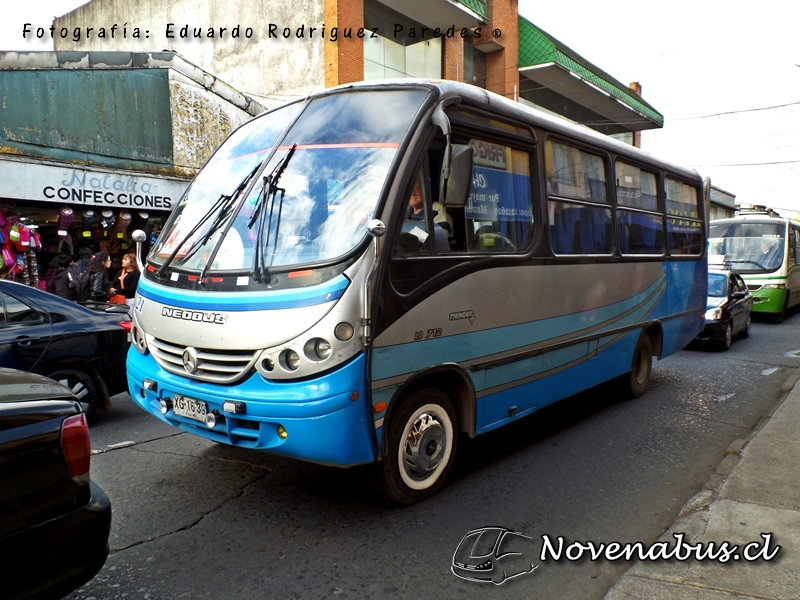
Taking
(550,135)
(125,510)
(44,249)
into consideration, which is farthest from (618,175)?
(44,249)

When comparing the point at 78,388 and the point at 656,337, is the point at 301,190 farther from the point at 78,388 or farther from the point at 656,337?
the point at 656,337

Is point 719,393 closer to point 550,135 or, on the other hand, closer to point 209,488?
point 550,135

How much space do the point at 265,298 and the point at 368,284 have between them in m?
0.60

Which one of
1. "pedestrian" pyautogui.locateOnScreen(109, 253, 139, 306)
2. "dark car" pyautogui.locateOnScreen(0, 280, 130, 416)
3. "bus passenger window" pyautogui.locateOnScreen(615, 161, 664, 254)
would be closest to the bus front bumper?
"dark car" pyautogui.locateOnScreen(0, 280, 130, 416)

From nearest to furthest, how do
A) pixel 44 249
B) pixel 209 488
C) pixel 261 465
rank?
1. pixel 209 488
2. pixel 261 465
3. pixel 44 249

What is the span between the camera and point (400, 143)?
4.09 m

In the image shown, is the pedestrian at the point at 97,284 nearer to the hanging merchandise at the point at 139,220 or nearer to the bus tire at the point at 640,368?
the hanging merchandise at the point at 139,220

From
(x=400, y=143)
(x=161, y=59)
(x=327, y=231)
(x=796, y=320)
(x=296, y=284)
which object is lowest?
(x=796, y=320)

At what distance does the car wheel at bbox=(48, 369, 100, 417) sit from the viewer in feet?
19.8

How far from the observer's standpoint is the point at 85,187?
41.5 feet

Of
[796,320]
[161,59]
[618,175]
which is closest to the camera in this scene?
[618,175]

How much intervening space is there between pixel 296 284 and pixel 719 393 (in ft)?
20.9

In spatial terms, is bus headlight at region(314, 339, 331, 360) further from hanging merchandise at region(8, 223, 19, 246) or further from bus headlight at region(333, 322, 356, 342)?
hanging merchandise at region(8, 223, 19, 246)

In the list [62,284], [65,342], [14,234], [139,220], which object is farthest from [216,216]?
[139,220]
